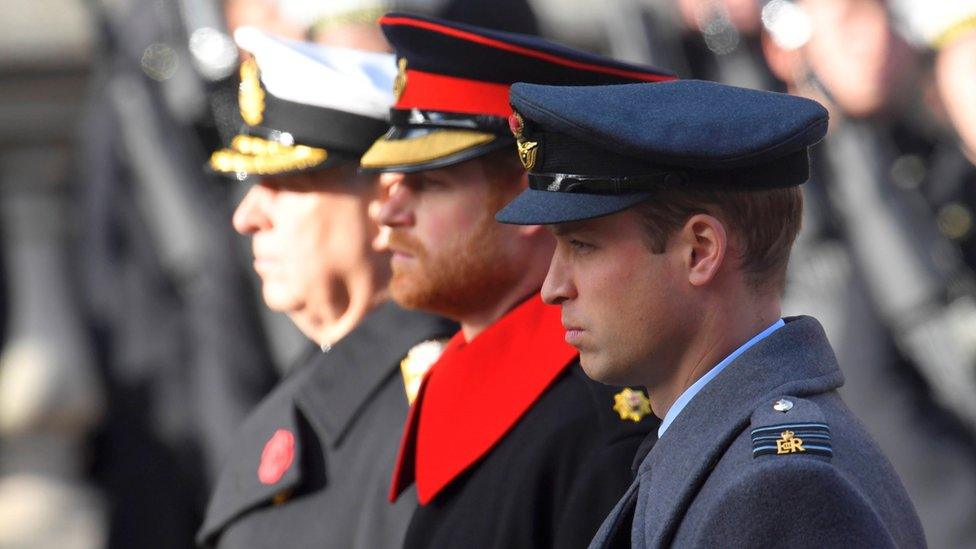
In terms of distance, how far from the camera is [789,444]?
6.52ft

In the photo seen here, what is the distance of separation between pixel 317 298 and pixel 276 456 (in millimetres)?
358

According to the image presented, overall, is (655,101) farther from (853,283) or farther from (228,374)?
(228,374)

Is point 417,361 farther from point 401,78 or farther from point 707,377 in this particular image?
point 707,377

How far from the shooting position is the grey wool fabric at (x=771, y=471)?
194 cm

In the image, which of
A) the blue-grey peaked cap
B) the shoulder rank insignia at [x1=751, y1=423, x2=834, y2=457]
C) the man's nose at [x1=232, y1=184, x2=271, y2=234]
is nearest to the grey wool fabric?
the shoulder rank insignia at [x1=751, y1=423, x2=834, y2=457]

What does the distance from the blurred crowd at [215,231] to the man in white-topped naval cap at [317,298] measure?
0.89 ft

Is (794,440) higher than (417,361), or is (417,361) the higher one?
(794,440)

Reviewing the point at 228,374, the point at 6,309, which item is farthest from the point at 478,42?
the point at 6,309

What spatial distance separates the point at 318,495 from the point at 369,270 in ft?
1.71

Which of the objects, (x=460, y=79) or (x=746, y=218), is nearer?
(x=746, y=218)

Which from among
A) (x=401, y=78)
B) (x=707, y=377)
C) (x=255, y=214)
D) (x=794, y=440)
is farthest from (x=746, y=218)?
(x=255, y=214)

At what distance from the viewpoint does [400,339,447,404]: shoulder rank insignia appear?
3.58m

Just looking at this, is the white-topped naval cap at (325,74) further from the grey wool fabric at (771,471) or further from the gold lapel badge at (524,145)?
the grey wool fabric at (771,471)

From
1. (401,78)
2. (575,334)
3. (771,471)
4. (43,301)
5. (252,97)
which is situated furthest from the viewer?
(43,301)
